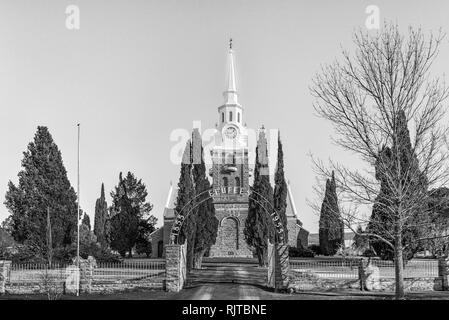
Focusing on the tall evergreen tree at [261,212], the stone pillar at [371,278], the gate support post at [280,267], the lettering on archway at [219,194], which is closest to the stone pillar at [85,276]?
the lettering on archway at [219,194]

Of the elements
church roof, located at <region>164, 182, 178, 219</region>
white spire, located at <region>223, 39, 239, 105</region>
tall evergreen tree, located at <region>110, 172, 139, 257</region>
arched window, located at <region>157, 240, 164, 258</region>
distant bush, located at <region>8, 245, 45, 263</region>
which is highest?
white spire, located at <region>223, 39, 239, 105</region>

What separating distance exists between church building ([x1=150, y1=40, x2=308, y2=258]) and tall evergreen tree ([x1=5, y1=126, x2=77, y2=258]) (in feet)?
65.2

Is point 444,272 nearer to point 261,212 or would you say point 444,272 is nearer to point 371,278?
point 371,278

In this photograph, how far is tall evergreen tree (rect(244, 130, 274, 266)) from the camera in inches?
1619

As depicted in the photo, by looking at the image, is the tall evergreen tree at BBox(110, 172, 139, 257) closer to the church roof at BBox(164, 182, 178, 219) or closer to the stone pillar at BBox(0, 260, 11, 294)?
the church roof at BBox(164, 182, 178, 219)

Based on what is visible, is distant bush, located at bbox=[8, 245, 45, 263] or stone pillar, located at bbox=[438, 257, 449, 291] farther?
distant bush, located at bbox=[8, 245, 45, 263]

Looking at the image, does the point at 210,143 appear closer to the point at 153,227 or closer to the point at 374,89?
the point at 153,227

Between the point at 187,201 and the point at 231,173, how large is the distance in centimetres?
2172

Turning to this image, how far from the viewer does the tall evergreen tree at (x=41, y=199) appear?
37438 millimetres

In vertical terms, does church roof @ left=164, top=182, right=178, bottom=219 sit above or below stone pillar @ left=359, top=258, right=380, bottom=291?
above

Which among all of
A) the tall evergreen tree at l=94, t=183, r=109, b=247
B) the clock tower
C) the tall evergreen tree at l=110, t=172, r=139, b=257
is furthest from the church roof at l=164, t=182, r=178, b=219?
the clock tower

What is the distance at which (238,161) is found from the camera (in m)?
57.2

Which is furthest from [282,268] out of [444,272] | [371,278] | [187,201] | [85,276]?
[187,201]
